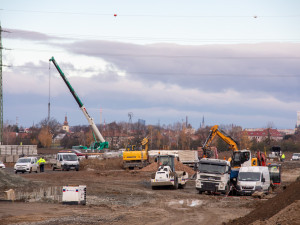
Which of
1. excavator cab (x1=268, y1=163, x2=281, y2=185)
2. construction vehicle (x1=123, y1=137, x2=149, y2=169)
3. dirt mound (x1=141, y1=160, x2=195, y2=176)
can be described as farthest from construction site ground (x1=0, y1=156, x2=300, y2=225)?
construction vehicle (x1=123, y1=137, x2=149, y2=169)

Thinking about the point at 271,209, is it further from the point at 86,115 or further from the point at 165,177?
the point at 86,115

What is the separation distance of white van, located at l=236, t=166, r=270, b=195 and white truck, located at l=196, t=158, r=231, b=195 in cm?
85

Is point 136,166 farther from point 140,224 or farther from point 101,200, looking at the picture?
point 140,224

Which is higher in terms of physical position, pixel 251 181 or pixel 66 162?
pixel 66 162

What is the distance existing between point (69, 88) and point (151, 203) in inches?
1992

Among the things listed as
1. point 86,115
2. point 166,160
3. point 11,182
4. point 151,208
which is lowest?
point 151,208

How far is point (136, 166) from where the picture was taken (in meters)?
57.7

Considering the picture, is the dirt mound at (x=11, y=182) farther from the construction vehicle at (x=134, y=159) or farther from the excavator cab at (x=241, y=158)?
the construction vehicle at (x=134, y=159)

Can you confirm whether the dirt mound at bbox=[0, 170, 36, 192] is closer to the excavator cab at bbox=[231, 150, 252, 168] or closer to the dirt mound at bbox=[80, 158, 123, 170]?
the excavator cab at bbox=[231, 150, 252, 168]

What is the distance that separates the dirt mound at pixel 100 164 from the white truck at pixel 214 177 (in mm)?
31346

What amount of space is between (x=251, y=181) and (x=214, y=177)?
239 cm

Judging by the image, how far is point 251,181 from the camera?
31.3 meters

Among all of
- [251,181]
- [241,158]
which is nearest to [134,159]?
[241,158]

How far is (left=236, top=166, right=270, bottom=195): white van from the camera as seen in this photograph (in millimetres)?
31141
